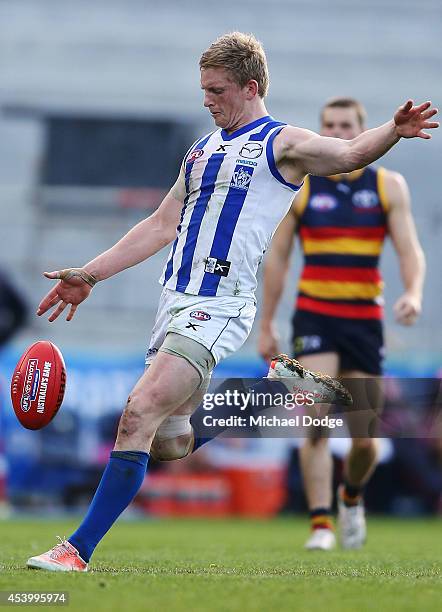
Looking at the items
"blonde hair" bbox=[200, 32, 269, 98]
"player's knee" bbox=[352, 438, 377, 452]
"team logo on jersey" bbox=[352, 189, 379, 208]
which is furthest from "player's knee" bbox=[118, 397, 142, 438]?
"team logo on jersey" bbox=[352, 189, 379, 208]

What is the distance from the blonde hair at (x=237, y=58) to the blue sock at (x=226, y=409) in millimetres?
1281

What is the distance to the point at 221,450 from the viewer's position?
13.0m

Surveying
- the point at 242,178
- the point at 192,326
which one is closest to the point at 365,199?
the point at 242,178

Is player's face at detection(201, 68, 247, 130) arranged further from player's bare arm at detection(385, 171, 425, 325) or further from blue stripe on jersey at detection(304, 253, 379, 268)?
player's bare arm at detection(385, 171, 425, 325)

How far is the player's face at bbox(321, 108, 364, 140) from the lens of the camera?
6637 mm

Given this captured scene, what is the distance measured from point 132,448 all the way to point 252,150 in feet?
4.17

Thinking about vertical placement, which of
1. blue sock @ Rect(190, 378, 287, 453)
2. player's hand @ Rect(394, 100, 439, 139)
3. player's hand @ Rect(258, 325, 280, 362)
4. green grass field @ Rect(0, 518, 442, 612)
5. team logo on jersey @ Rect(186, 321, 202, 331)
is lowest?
green grass field @ Rect(0, 518, 442, 612)

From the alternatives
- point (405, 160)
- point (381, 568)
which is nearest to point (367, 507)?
point (405, 160)

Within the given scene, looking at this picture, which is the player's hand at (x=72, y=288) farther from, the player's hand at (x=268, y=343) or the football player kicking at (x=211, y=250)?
the player's hand at (x=268, y=343)

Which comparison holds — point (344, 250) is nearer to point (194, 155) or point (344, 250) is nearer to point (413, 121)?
point (194, 155)

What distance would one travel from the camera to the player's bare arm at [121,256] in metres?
4.86

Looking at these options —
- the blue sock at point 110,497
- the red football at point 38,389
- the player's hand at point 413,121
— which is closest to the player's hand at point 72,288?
the red football at point 38,389

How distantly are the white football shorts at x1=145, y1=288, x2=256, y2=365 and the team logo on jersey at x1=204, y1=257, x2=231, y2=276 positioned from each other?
3.9 inches

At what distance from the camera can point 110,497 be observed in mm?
4348
